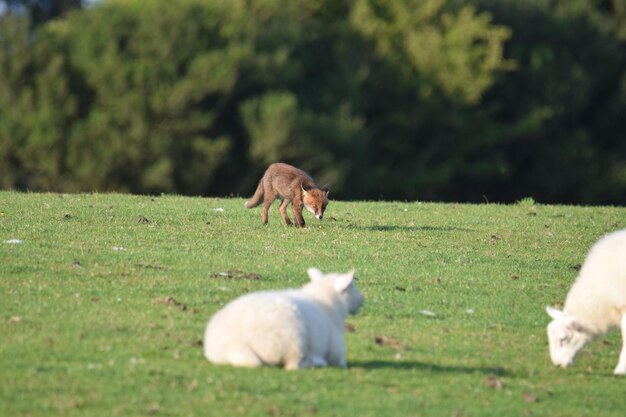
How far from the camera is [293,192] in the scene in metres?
20.1

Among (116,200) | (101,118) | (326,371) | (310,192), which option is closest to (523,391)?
(326,371)

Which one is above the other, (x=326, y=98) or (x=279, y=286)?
(x=279, y=286)

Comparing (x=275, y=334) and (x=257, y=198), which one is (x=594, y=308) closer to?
(x=275, y=334)

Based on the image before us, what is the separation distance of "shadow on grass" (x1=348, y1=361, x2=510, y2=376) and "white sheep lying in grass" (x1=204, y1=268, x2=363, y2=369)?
35 cm

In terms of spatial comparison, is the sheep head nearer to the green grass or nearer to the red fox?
the green grass

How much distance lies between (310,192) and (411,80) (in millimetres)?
29225

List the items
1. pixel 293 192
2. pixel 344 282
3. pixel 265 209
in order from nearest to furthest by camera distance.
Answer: pixel 344 282
pixel 293 192
pixel 265 209

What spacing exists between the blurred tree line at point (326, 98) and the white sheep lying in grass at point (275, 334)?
1306 inches

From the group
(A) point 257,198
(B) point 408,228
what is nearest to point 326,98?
(A) point 257,198

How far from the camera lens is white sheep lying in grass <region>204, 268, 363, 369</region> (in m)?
10.1

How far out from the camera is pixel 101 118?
43.9 metres

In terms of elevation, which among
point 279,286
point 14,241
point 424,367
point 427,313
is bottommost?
point 14,241

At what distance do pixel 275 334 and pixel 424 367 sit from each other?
1.81 metres

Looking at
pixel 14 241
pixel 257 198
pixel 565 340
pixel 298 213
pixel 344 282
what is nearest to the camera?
pixel 344 282
